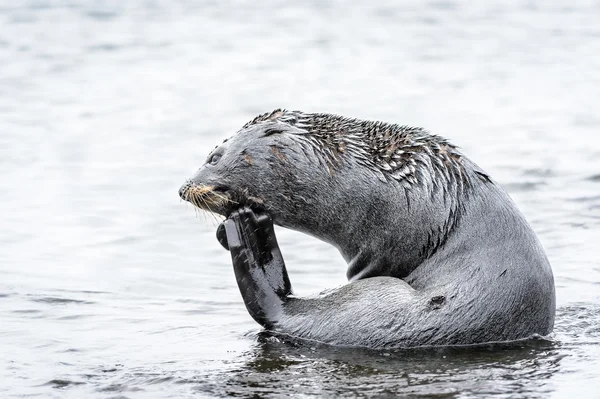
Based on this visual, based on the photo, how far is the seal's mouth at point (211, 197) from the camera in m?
9.81

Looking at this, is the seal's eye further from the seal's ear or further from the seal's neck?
the seal's neck

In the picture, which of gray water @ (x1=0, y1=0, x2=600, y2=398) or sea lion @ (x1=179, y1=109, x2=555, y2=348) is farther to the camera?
sea lion @ (x1=179, y1=109, x2=555, y2=348)

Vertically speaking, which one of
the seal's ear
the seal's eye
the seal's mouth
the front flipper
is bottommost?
the front flipper

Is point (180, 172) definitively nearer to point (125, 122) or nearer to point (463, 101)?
point (125, 122)

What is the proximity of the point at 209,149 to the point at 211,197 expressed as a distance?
817 centimetres

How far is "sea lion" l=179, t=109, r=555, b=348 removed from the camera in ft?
29.7

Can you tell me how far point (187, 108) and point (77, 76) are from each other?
334 cm

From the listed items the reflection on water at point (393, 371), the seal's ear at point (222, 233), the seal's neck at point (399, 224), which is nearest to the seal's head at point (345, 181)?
the seal's neck at point (399, 224)

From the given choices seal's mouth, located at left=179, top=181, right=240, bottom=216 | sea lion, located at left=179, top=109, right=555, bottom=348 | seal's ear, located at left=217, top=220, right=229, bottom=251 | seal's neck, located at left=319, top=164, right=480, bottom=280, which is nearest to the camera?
sea lion, located at left=179, top=109, right=555, bottom=348

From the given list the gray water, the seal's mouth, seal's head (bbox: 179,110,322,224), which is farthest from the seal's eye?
the gray water

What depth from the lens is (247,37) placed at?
27.1 m

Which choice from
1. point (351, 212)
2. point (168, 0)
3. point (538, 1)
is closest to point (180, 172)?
point (351, 212)

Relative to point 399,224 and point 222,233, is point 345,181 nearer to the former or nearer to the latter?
point 399,224

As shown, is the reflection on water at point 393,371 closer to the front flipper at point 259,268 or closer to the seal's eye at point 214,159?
the front flipper at point 259,268
